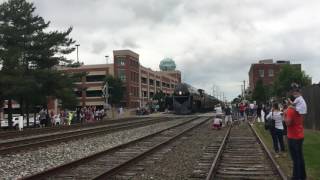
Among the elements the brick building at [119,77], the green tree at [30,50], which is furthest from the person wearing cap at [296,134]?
the brick building at [119,77]

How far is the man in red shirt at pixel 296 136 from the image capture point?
10656 millimetres

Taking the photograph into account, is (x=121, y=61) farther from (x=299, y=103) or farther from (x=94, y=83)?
(x=299, y=103)

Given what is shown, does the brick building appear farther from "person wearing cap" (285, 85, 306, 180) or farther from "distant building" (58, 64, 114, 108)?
"person wearing cap" (285, 85, 306, 180)

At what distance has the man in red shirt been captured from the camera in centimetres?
1066

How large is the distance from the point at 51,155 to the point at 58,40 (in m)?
40.8

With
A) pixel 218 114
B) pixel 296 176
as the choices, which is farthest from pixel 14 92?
pixel 296 176

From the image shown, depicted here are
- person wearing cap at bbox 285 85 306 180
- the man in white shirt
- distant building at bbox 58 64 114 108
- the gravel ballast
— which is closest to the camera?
the man in white shirt

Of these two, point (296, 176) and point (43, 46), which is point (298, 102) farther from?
point (43, 46)

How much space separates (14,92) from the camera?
156 feet

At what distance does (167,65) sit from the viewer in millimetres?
195250

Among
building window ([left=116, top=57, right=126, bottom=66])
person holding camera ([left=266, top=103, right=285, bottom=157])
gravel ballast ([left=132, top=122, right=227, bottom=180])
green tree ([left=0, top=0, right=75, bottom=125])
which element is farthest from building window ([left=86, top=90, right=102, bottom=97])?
person holding camera ([left=266, top=103, right=285, bottom=157])

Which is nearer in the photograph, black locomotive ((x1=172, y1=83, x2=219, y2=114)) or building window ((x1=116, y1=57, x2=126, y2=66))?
black locomotive ((x1=172, y1=83, x2=219, y2=114))

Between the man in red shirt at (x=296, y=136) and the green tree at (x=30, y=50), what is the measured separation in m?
41.1

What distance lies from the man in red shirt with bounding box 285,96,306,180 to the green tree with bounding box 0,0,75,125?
4112cm
